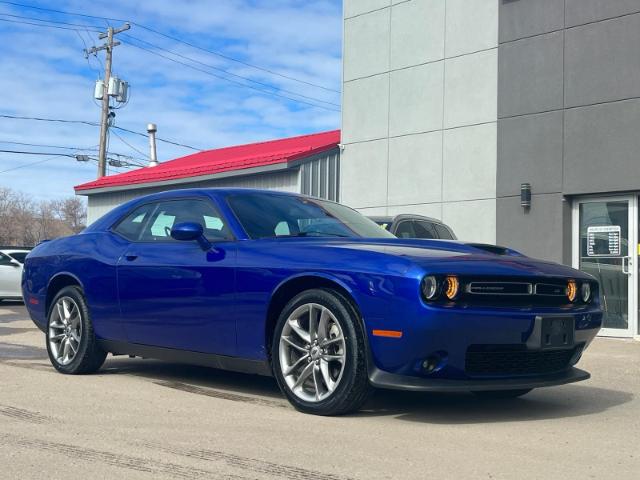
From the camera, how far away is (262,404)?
539 cm

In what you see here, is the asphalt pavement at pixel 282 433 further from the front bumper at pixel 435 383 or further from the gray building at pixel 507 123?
the gray building at pixel 507 123

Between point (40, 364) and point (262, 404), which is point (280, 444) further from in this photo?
point (40, 364)

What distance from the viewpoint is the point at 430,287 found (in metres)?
4.60

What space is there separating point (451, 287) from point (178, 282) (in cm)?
204

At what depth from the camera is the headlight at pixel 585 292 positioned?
5.34 metres

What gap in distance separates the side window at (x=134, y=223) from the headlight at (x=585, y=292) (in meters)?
3.23

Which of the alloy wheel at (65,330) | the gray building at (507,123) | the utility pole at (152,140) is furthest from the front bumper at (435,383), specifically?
the utility pole at (152,140)

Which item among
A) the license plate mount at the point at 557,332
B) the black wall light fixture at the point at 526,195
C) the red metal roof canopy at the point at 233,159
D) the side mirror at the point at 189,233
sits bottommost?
the license plate mount at the point at 557,332

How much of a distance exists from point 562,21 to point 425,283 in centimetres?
946

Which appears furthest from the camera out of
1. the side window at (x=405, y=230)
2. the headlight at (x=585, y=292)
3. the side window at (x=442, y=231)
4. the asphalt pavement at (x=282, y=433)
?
the side window at (x=442, y=231)

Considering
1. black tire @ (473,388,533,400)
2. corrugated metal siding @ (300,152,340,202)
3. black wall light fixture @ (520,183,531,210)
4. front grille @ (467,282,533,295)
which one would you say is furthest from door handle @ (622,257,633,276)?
front grille @ (467,282,533,295)

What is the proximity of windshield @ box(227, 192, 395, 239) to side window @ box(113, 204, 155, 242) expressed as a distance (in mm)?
901

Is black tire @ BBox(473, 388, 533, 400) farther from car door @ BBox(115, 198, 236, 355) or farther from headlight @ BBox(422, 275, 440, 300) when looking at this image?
car door @ BBox(115, 198, 236, 355)

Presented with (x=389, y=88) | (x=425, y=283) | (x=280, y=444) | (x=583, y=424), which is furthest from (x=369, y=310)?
(x=389, y=88)
